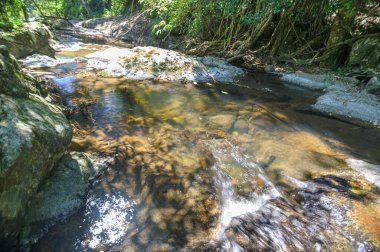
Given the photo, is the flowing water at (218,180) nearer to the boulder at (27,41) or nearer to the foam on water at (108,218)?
the foam on water at (108,218)

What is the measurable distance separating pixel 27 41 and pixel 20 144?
7.03 metres

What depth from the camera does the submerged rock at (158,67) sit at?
23.1 feet

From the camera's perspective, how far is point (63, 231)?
2326 millimetres

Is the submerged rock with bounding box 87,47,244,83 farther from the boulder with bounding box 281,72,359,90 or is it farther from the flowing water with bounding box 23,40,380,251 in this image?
the flowing water with bounding box 23,40,380,251

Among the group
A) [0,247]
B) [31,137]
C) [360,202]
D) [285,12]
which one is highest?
[285,12]

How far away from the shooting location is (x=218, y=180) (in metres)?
3.13

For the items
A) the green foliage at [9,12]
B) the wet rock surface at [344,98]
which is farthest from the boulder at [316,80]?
the green foliage at [9,12]

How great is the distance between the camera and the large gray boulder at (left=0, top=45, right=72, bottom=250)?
195 cm

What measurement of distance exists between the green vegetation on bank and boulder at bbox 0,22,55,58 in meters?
0.68

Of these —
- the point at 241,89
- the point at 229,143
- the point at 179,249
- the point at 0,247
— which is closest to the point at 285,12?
the point at 241,89

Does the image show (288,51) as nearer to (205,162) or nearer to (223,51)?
(223,51)

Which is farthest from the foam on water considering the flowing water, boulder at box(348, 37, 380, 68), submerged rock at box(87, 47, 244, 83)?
boulder at box(348, 37, 380, 68)

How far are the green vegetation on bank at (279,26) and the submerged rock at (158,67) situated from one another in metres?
1.93

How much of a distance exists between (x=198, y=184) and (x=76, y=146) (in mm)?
1605
